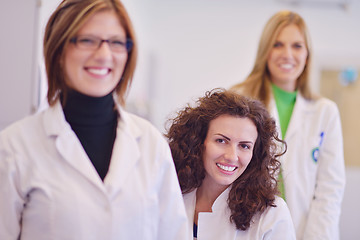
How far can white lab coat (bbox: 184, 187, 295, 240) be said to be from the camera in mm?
1274

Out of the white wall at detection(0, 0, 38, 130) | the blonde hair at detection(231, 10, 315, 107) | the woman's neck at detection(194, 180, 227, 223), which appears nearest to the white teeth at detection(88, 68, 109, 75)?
the woman's neck at detection(194, 180, 227, 223)

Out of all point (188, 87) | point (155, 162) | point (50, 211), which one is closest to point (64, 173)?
point (50, 211)

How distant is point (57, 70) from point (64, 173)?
10.1 inches

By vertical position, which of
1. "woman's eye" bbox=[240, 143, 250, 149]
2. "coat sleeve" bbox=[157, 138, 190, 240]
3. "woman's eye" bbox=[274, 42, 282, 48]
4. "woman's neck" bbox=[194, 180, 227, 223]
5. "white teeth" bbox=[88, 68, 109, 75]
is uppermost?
"woman's eye" bbox=[274, 42, 282, 48]

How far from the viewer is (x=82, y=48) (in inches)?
35.3

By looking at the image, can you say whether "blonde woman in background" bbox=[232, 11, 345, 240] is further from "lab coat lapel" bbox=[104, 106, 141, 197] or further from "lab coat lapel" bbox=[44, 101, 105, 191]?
"lab coat lapel" bbox=[44, 101, 105, 191]

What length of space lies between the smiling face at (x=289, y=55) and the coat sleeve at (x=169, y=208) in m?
0.94

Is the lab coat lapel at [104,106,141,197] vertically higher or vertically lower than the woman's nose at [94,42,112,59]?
lower

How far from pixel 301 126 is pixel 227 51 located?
247 cm

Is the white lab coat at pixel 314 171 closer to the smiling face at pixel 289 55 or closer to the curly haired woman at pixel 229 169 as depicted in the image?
the smiling face at pixel 289 55

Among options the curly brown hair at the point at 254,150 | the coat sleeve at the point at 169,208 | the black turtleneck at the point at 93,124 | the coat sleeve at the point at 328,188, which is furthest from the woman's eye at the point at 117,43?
the coat sleeve at the point at 328,188

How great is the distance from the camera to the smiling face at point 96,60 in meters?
0.90

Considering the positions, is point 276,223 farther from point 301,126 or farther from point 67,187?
point 67,187

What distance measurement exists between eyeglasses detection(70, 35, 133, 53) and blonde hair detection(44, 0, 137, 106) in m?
0.02
